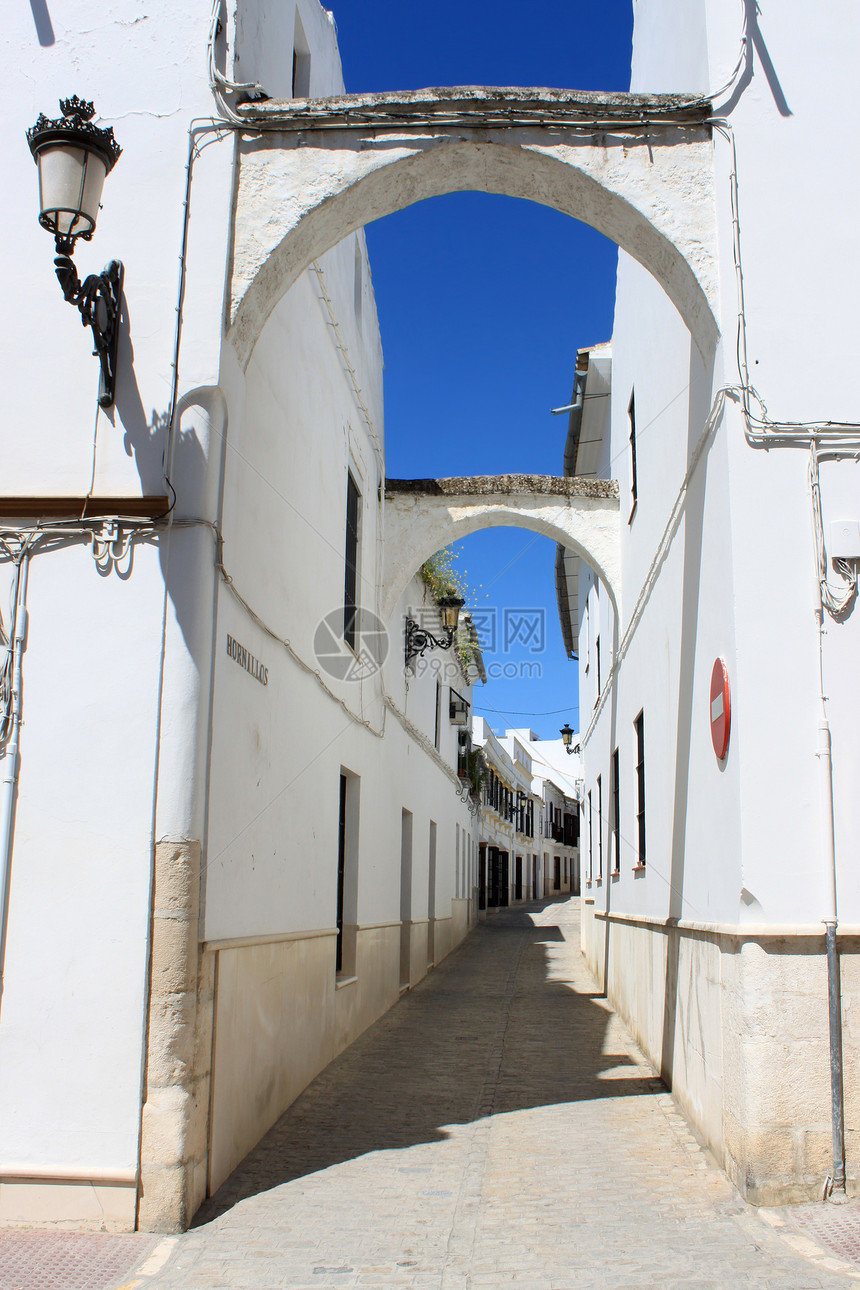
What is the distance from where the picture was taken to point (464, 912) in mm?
22656

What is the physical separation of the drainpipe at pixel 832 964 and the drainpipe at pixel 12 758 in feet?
11.5

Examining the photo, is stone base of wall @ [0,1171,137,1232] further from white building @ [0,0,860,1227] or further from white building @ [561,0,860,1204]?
white building @ [561,0,860,1204]

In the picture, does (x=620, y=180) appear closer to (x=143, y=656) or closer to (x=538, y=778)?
(x=143, y=656)

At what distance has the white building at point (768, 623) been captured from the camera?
4.10m

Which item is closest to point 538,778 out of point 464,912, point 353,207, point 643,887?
point 464,912

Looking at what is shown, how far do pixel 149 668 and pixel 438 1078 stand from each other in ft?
13.6

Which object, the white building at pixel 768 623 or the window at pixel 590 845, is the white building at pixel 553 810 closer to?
the window at pixel 590 845

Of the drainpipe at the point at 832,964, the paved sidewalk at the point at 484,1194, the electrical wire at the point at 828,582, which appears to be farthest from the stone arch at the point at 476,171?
the paved sidewalk at the point at 484,1194

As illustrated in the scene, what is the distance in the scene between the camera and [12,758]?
173 inches

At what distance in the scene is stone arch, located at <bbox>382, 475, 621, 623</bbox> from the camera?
33.3ft

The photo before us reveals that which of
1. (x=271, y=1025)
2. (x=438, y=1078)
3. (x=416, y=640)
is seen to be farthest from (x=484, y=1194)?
(x=416, y=640)

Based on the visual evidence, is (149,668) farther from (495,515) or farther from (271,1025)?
(495,515)

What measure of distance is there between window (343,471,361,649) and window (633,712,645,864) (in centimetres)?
259

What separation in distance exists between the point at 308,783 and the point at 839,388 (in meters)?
4.20
